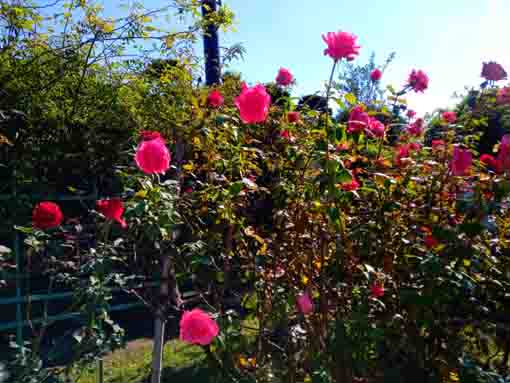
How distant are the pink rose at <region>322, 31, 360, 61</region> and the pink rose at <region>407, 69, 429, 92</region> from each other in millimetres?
548

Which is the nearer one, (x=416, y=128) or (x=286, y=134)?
(x=286, y=134)

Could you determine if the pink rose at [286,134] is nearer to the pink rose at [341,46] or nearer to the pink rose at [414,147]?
the pink rose at [341,46]

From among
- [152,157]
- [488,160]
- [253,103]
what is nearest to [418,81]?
[488,160]

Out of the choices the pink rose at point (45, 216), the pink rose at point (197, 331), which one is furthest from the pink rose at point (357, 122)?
the pink rose at point (45, 216)

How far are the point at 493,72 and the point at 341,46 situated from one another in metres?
0.91

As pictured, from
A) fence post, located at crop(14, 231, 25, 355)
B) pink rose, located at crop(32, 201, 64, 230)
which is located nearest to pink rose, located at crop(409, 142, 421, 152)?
pink rose, located at crop(32, 201, 64, 230)

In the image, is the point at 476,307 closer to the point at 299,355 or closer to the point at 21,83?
the point at 299,355

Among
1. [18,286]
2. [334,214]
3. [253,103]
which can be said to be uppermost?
[253,103]

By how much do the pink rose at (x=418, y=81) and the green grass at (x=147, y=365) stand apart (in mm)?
2231

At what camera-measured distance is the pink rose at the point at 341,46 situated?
1436 mm

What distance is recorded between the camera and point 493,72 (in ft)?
6.35

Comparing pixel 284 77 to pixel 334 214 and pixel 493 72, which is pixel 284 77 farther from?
pixel 493 72

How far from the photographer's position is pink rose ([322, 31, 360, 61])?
1.44 m

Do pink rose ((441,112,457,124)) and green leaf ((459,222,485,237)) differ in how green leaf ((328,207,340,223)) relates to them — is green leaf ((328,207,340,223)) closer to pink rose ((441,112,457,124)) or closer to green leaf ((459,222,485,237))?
green leaf ((459,222,485,237))
